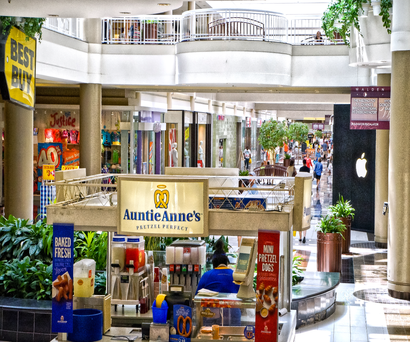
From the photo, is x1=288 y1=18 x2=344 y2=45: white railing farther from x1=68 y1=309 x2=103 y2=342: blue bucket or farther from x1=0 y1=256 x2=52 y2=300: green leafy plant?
x1=68 y1=309 x2=103 y2=342: blue bucket

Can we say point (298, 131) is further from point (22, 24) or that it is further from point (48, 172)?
point (22, 24)

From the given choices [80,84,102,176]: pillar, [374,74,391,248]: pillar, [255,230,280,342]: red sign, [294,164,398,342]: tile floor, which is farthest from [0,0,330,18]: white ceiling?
[374,74,391,248]: pillar

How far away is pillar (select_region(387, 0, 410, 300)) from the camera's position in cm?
1115

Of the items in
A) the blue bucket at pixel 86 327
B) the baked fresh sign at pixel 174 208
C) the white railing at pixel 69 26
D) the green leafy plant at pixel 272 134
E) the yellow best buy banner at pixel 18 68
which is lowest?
the blue bucket at pixel 86 327

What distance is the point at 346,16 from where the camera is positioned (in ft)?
43.8

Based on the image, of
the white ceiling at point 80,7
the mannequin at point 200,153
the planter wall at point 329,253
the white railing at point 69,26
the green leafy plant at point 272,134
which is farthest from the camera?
the green leafy plant at point 272,134

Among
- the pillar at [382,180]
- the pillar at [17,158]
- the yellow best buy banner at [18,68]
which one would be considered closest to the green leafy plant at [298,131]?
the pillar at [382,180]

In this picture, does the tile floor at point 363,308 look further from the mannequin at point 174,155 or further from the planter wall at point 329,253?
the mannequin at point 174,155

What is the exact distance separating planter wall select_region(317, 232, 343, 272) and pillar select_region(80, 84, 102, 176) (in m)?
7.33

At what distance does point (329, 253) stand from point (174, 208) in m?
6.79

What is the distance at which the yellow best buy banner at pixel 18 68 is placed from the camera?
20.4 feet

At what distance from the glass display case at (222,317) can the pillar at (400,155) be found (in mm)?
A: 5034


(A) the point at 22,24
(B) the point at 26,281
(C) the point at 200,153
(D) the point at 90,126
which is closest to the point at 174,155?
(C) the point at 200,153

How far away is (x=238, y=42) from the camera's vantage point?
15.9 m
